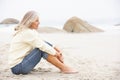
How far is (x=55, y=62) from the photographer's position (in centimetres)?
448

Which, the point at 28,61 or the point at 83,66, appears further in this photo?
the point at 83,66

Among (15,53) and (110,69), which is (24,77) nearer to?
(15,53)

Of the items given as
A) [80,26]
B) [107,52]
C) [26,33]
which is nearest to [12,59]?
[26,33]

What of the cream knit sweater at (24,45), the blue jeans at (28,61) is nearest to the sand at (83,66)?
the blue jeans at (28,61)

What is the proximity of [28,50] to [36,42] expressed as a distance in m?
0.17

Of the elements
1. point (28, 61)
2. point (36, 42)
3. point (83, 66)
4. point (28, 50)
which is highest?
point (36, 42)

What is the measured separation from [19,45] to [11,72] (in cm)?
42

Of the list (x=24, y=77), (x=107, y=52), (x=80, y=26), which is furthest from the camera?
(x=80, y=26)

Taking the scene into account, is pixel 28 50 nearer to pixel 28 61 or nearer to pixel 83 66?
pixel 28 61

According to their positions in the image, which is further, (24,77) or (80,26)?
(80,26)

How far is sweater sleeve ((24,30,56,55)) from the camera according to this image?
438cm

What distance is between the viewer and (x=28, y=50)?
450 cm

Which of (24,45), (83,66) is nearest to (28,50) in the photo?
(24,45)

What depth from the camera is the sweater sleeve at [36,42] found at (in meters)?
4.38
